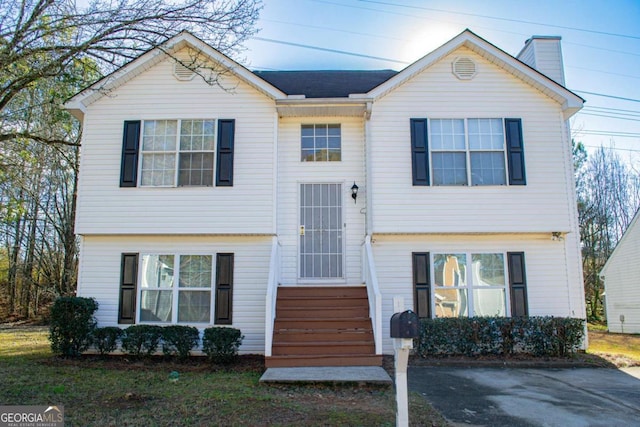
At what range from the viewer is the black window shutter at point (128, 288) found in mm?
9555

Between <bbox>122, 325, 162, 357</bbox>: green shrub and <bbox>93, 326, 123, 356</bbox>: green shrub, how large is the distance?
0.21 meters

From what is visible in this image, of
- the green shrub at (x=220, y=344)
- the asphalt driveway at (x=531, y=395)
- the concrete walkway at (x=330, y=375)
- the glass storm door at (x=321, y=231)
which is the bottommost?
the asphalt driveway at (x=531, y=395)

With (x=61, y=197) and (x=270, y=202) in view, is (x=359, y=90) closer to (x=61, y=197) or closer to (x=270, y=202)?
(x=270, y=202)

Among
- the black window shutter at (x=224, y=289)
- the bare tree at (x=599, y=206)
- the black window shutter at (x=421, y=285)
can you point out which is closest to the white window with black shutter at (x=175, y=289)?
the black window shutter at (x=224, y=289)

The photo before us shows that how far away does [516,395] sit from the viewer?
618cm

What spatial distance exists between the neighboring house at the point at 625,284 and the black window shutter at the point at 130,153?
18606 millimetres

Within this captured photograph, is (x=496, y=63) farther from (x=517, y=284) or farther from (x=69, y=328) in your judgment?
(x=69, y=328)

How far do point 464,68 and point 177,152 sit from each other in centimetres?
677

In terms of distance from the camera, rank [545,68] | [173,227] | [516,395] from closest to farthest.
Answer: [516,395] → [173,227] → [545,68]

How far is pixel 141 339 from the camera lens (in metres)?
8.75

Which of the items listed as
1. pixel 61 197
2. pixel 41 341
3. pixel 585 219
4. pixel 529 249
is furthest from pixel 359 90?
pixel 585 219

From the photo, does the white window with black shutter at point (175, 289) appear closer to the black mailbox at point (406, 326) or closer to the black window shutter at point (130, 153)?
the black window shutter at point (130, 153)

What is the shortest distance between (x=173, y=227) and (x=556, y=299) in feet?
27.7

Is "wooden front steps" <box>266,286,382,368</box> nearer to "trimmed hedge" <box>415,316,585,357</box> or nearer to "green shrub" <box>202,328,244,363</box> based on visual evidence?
"green shrub" <box>202,328,244,363</box>
